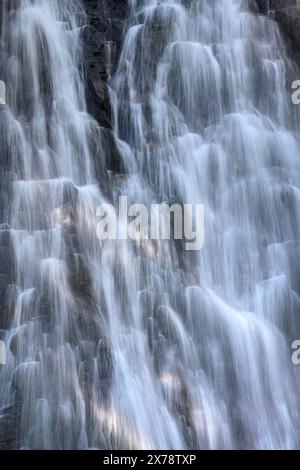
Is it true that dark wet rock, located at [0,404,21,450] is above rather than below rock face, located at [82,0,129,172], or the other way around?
below

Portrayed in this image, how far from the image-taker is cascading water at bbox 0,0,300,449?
9328 millimetres

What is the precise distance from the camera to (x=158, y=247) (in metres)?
11.5

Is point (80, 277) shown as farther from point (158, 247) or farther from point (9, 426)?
point (9, 426)

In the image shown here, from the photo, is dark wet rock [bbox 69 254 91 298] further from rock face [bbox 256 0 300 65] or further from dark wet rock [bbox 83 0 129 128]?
rock face [bbox 256 0 300 65]

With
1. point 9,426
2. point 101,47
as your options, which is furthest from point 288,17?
point 9,426

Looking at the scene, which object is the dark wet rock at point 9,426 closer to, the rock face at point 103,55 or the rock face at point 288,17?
the rock face at point 103,55

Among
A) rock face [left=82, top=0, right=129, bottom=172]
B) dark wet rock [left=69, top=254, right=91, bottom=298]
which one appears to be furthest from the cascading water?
rock face [left=82, top=0, right=129, bottom=172]

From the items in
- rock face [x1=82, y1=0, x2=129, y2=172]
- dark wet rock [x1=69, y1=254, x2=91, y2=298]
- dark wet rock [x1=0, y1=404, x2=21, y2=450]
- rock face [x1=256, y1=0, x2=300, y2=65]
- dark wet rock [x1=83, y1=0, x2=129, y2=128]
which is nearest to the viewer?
dark wet rock [x1=0, y1=404, x2=21, y2=450]

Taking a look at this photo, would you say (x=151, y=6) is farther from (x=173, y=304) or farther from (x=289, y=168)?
(x=173, y=304)

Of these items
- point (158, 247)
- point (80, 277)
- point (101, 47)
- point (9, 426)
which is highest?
point (101, 47)

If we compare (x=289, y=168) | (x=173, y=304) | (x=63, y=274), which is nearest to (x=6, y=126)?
(x=63, y=274)

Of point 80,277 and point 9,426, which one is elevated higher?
point 80,277

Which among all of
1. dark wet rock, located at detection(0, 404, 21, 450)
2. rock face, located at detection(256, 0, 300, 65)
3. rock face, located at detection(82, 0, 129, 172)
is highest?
rock face, located at detection(256, 0, 300, 65)
